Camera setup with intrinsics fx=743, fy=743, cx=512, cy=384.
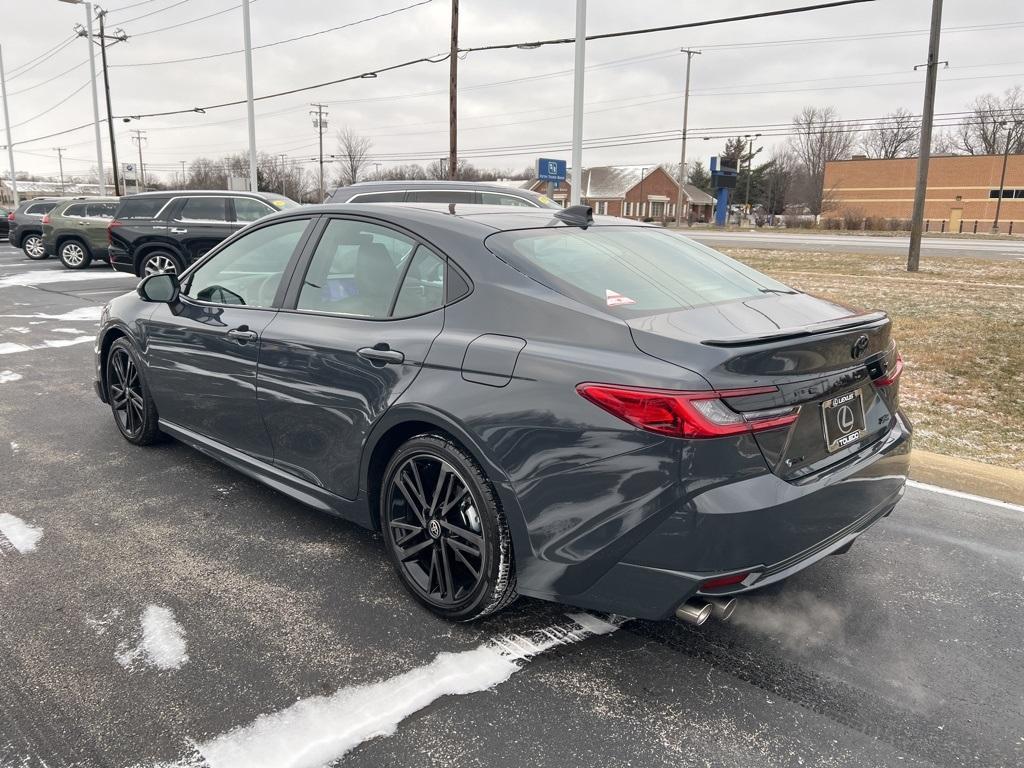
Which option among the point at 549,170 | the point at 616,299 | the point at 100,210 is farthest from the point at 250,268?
the point at 100,210

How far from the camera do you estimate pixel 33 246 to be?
21.0m

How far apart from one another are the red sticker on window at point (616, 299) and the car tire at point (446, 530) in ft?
2.52

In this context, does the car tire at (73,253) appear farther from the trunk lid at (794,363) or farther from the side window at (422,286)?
the trunk lid at (794,363)

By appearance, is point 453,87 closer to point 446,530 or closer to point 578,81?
point 578,81

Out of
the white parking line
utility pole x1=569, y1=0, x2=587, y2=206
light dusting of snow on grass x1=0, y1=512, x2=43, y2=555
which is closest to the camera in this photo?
light dusting of snow on grass x1=0, y1=512, x2=43, y2=555

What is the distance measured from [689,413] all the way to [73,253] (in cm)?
2012

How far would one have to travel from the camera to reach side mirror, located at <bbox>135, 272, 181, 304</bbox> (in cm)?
432

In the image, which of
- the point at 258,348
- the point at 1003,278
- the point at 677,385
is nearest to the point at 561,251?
the point at 677,385

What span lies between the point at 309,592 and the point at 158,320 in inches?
85.0

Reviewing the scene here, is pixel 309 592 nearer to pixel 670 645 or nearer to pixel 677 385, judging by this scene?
pixel 670 645

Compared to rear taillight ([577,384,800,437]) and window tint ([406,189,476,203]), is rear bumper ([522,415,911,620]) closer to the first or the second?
rear taillight ([577,384,800,437])

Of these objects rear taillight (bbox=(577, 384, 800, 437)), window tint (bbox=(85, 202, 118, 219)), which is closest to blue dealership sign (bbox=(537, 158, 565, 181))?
window tint (bbox=(85, 202, 118, 219))

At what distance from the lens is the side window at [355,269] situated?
3.22 m

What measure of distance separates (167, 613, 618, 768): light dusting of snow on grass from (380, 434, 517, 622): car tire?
190mm
